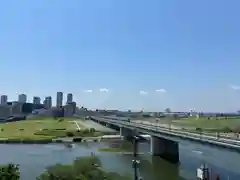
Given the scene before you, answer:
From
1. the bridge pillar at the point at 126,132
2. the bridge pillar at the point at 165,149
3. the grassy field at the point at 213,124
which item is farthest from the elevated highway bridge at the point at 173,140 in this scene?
the bridge pillar at the point at 126,132

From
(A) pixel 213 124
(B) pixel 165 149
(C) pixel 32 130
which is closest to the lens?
(B) pixel 165 149

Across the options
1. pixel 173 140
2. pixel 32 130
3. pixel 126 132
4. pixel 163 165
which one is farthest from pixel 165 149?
pixel 32 130

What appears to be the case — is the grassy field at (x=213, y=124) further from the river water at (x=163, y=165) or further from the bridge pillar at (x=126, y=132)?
the river water at (x=163, y=165)

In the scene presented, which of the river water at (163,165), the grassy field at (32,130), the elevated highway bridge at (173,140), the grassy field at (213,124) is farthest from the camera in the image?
the grassy field at (32,130)

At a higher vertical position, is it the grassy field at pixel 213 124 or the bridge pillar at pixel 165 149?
the grassy field at pixel 213 124

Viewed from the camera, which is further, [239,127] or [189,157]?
[239,127]

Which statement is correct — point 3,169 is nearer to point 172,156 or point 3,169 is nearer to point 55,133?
point 172,156

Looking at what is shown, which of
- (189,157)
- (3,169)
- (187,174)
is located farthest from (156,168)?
(3,169)

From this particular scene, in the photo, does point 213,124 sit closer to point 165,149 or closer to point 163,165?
point 165,149

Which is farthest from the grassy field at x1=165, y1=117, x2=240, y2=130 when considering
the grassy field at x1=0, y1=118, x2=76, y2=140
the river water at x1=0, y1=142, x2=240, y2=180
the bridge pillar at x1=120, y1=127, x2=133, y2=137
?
the grassy field at x1=0, y1=118, x2=76, y2=140
